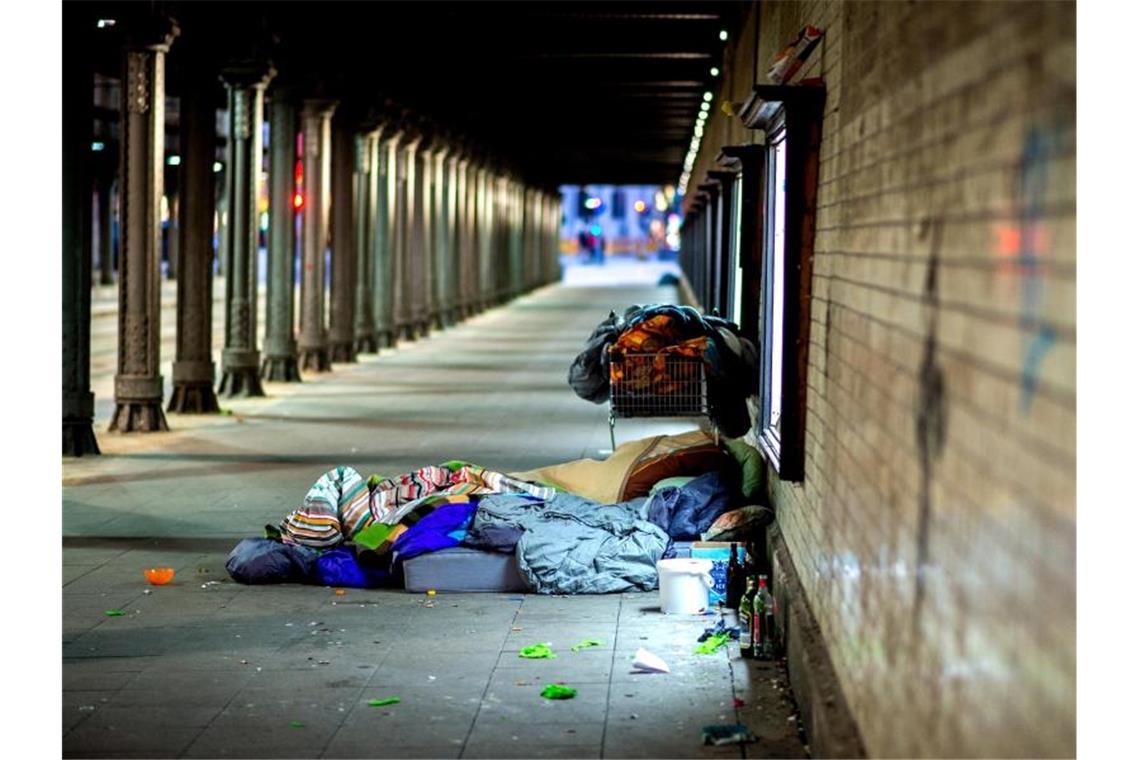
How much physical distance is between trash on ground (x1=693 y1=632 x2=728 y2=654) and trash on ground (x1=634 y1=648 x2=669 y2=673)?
15.1 inches

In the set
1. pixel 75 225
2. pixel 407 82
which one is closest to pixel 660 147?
pixel 407 82

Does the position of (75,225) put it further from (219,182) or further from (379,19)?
(219,182)

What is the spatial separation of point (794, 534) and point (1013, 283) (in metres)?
5.27

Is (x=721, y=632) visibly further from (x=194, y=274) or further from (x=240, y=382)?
(x=240, y=382)

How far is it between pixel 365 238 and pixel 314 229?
4187 millimetres

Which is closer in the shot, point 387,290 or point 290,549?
point 290,549

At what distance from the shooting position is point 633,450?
1215 centimetres

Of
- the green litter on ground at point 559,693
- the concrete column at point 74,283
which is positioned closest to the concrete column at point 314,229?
the concrete column at point 74,283

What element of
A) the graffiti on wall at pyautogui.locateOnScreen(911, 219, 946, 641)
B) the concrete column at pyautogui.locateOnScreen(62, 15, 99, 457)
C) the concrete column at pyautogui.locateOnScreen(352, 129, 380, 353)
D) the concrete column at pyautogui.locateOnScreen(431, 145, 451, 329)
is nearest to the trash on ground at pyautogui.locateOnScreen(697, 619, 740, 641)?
the graffiti on wall at pyautogui.locateOnScreen(911, 219, 946, 641)

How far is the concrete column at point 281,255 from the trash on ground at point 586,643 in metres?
16.7

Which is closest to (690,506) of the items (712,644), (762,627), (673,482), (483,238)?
(673,482)

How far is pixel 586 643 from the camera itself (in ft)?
27.7

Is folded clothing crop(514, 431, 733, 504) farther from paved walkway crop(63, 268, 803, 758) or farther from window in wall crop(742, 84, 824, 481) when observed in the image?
window in wall crop(742, 84, 824, 481)
